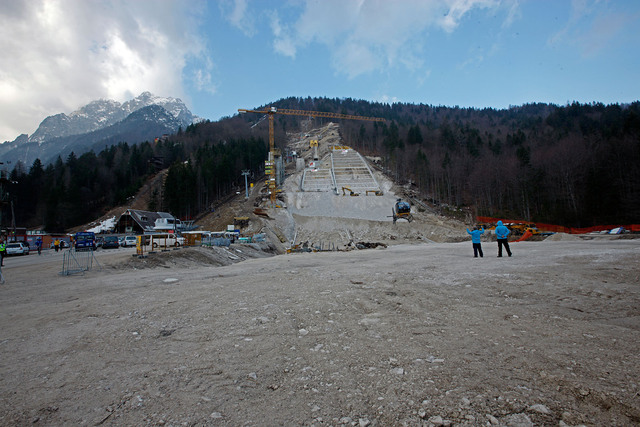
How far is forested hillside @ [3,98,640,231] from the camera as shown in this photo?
41.8m

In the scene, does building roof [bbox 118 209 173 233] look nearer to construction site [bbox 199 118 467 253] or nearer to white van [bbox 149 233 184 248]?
construction site [bbox 199 118 467 253]

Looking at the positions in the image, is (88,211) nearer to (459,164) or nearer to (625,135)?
(459,164)

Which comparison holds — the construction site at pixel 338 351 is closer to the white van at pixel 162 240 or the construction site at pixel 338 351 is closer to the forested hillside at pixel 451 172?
the white van at pixel 162 240

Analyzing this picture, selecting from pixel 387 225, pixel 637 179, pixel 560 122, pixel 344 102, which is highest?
pixel 344 102

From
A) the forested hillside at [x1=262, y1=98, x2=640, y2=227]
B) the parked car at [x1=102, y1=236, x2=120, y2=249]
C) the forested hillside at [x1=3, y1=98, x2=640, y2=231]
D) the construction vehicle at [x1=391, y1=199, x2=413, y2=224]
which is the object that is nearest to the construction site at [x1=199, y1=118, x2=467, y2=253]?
the construction vehicle at [x1=391, y1=199, x2=413, y2=224]

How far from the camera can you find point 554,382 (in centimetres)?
283

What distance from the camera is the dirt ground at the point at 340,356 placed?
2641 millimetres

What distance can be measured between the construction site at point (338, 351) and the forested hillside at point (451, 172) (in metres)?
44.3

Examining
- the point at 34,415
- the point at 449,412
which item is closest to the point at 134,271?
the point at 34,415

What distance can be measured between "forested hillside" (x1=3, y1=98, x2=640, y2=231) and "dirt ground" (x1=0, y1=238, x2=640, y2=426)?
1778 inches

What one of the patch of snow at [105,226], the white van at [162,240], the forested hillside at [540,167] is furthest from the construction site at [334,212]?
the patch of snow at [105,226]

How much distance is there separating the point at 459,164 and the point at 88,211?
3449 inches

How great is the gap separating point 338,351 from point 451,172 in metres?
70.0

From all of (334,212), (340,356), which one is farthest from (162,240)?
(334,212)
